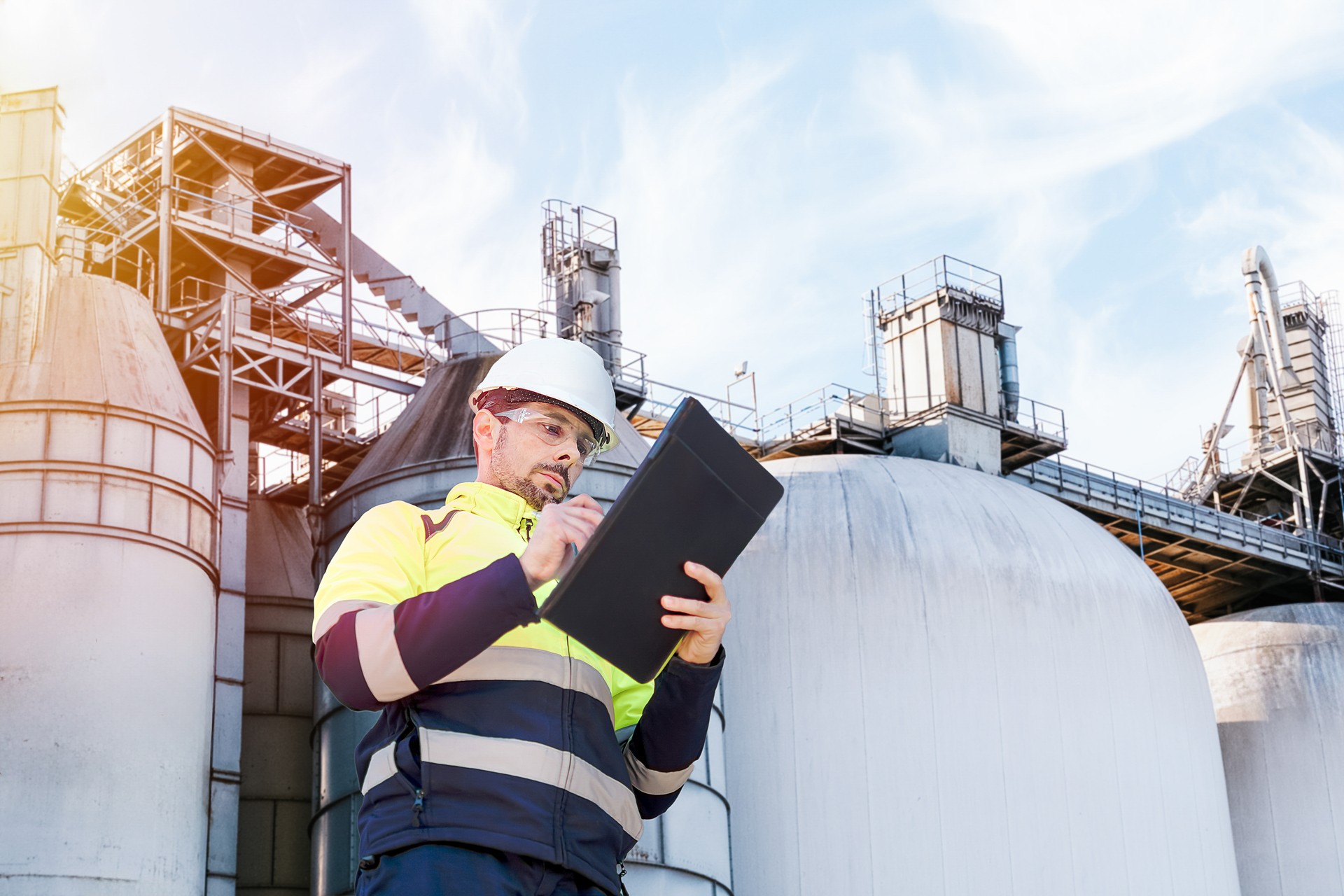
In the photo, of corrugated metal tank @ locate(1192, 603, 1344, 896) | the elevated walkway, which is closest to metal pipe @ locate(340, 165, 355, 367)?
the elevated walkway

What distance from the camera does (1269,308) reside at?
46.4 metres

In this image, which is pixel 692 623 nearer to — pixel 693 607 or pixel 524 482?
pixel 693 607

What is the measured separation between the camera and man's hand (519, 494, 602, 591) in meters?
4.68

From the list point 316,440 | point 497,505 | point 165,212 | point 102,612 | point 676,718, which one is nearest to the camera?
point 676,718

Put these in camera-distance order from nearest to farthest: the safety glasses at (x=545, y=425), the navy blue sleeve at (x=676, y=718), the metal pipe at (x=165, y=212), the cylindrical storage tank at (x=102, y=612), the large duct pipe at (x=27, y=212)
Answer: the navy blue sleeve at (x=676, y=718), the safety glasses at (x=545, y=425), the cylindrical storage tank at (x=102, y=612), the large duct pipe at (x=27, y=212), the metal pipe at (x=165, y=212)

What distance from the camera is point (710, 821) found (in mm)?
23094

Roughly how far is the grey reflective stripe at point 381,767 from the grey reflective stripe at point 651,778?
2.86ft

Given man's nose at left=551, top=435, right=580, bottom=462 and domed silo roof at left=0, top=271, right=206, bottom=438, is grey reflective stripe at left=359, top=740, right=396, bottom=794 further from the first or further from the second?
domed silo roof at left=0, top=271, right=206, bottom=438

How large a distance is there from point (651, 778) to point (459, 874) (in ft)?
3.24

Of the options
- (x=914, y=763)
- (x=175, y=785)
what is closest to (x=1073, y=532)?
(x=914, y=763)

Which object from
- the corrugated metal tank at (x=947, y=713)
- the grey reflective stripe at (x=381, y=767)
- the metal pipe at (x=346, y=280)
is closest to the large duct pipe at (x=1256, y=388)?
the corrugated metal tank at (x=947, y=713)

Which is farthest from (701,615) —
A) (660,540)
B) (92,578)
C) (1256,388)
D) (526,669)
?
(1256,388)

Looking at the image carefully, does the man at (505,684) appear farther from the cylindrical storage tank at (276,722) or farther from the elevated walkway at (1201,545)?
the elevated walkway at (1201,545)

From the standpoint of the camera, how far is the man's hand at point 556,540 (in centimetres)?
468
